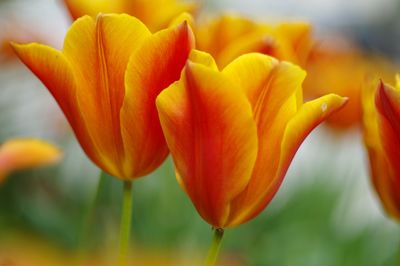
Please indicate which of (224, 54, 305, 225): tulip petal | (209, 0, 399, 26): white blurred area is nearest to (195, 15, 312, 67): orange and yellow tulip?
(224, 54, 305, 225): tulip petal

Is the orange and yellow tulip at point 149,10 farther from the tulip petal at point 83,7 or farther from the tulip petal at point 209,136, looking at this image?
the tulip petal at point 209,136

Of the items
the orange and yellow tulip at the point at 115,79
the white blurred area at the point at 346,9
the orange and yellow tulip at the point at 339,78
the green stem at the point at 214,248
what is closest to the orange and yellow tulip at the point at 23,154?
the orange and yellow tulip at the point at 115,79

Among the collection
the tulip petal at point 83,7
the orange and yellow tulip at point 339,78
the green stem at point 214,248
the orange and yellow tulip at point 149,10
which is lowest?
the green stem at point 214,248

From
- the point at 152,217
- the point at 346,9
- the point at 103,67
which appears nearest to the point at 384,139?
the point at 103,67

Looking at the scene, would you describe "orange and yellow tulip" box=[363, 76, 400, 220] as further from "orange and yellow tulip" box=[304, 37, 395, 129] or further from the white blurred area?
the white blurred area

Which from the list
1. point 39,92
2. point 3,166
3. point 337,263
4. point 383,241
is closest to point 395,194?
point 3,166
